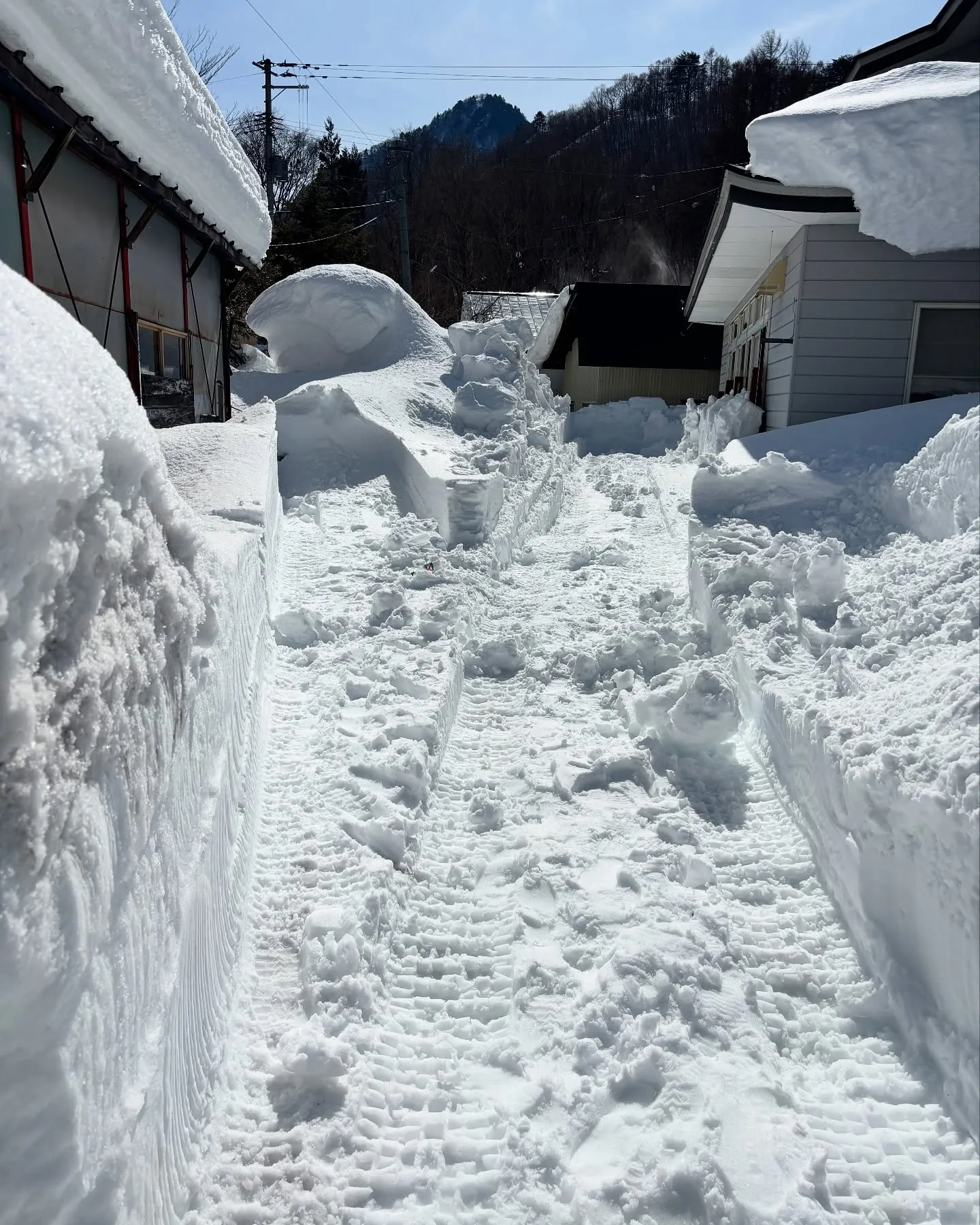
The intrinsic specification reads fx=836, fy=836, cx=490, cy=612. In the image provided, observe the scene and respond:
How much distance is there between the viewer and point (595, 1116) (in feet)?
8.01

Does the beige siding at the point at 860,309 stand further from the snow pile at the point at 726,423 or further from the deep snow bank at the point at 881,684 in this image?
the deep snow bank at the point at 881,684

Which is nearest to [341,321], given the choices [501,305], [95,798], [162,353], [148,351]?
[162,353]

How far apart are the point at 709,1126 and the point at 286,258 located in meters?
29.5

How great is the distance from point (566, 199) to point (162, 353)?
43938 mm

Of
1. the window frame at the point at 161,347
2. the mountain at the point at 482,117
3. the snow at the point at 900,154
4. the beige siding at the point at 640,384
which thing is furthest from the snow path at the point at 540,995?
the mountain at the point at 482,117

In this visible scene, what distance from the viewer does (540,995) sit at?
2.92 m

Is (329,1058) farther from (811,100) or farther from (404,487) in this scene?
(811,100)

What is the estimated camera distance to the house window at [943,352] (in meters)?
9.17

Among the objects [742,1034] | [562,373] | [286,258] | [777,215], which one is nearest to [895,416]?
[777,215]

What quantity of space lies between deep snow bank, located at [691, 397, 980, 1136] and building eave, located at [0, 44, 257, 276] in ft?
17.8

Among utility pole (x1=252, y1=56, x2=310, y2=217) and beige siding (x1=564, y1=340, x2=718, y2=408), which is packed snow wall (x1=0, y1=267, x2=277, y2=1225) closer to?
beige siding (x1=564, y1=340, x2=718, y2=408)

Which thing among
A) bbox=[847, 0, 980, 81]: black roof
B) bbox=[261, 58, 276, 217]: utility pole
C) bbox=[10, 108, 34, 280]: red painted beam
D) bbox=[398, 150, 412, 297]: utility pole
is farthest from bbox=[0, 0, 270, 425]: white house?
bbox=[261, 58, 276, 217]: utility pole

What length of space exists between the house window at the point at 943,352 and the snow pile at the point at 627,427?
5.96 meters

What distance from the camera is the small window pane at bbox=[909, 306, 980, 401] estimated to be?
A: 9188 mm
